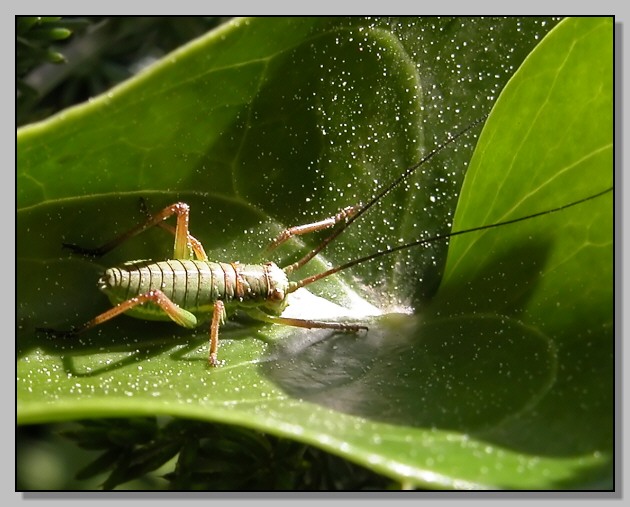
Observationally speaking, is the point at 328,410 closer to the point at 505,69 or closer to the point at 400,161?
the point at 400,161

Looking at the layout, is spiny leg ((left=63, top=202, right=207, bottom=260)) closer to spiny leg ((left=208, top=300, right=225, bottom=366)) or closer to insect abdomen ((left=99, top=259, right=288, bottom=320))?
insect abdomen ((left=99, top=259, right=288, bottom=320))

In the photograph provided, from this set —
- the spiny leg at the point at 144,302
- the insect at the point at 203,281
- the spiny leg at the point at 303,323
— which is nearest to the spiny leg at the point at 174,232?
the insect at the point at 203,281

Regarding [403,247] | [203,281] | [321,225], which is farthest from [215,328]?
[403,247]

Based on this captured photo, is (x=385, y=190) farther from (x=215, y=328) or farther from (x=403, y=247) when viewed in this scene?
(x=215, y=328)

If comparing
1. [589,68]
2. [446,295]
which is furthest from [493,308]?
[589,68]

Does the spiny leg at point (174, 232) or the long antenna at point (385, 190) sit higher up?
the long antenna at point (385, 190)

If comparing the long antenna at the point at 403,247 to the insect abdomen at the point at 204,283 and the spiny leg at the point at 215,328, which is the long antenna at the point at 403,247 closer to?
the insect abdomen at the point at 204,283

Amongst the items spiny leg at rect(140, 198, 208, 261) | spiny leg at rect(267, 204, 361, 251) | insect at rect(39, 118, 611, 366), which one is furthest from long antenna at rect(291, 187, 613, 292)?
spiny leg at rect(140, 198, 208, 261)
